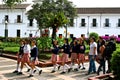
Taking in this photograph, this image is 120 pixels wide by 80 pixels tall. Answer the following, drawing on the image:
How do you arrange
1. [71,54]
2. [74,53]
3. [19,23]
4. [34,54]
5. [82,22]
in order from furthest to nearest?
[19,23]
[82,22]
[71,54]
[74,53]
[34,54]

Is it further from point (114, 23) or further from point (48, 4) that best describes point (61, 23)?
point (114, 23)

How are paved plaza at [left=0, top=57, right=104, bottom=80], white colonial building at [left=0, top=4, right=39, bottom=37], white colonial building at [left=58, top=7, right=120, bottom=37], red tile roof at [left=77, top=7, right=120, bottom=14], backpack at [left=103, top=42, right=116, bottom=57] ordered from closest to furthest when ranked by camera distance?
paved plaza at [left=0, top=57, right=104, bottom=80]
backpack at [left=103, top=42, right=116, bottom=57]
white colonial building at [left=58, top=7, right=120, bottom=37]
red tile roof at [left=77, top=7, right=120, bottom=14]
white colonial building at [left=0, top=4, right=39, bottom=37]

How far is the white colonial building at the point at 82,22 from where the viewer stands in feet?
206

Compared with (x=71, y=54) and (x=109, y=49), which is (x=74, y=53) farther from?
(x=109, y=49)

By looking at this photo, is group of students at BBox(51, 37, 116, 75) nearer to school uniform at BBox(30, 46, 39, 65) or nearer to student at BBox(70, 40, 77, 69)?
student at BBox(70, 40, 77, 69)

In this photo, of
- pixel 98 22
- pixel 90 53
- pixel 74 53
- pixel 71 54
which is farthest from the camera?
pixel 98 22

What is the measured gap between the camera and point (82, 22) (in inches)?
2512

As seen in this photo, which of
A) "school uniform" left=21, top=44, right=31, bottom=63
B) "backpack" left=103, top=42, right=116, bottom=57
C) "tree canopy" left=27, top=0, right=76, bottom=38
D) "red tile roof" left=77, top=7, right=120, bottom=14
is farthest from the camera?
"red tile roof" left=77, top=7, right=120, bottom=14

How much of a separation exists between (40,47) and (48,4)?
33.2m

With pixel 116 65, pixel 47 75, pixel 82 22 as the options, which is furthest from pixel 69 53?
pixel 82 22

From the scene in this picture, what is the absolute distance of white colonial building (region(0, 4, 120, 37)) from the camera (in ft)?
206

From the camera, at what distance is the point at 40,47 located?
2300 cm

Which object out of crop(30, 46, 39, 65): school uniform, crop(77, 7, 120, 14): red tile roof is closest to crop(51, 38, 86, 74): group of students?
crop(30, 46, 39, 65): school uniform

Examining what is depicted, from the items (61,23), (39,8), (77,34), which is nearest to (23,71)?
(61,23)
